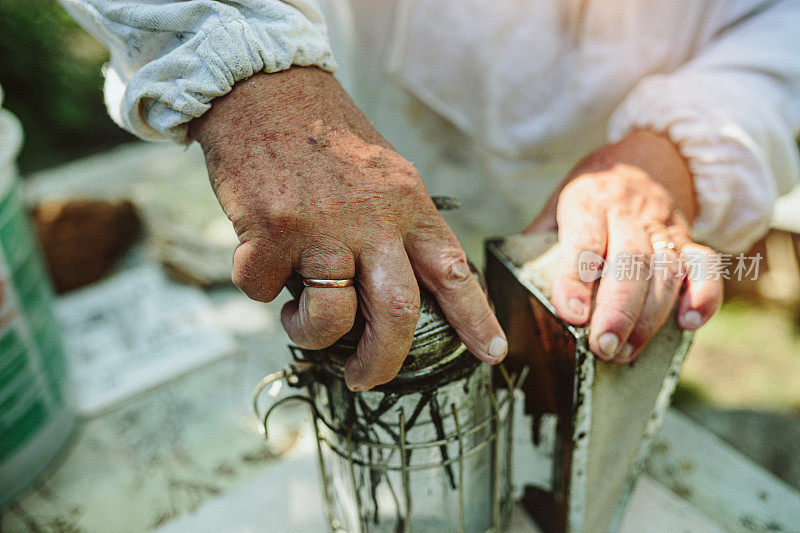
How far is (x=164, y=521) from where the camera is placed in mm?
1036

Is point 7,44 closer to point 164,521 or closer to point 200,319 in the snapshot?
point 200,319

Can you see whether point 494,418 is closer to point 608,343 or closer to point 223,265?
point 608,343

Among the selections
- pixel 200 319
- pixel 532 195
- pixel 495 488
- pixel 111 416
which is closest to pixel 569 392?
pixel 495 488

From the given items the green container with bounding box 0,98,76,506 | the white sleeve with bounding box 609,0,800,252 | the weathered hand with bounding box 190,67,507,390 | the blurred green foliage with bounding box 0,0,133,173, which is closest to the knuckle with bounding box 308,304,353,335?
the weathered hand with bounding box 190,67,507,390

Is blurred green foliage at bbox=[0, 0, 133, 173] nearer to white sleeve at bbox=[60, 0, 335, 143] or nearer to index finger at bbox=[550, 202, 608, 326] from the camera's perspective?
white sleeve at bbox=[60, 0, 335, 143]

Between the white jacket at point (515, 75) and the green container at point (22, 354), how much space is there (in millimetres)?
418

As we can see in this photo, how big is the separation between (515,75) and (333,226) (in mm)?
639

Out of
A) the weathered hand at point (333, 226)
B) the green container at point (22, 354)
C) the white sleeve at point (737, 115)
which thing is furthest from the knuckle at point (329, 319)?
the green container at point (22, 354)

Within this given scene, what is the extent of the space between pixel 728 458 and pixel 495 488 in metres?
0.60

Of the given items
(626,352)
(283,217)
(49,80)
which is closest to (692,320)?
(626,352)

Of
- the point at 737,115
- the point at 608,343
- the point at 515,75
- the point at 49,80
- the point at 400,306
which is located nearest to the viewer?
the point at 400,306

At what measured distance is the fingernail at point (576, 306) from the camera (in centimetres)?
69

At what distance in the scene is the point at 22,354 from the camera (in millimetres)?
1052

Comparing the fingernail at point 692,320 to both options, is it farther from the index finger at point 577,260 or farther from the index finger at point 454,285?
the index finger at point 454,285
